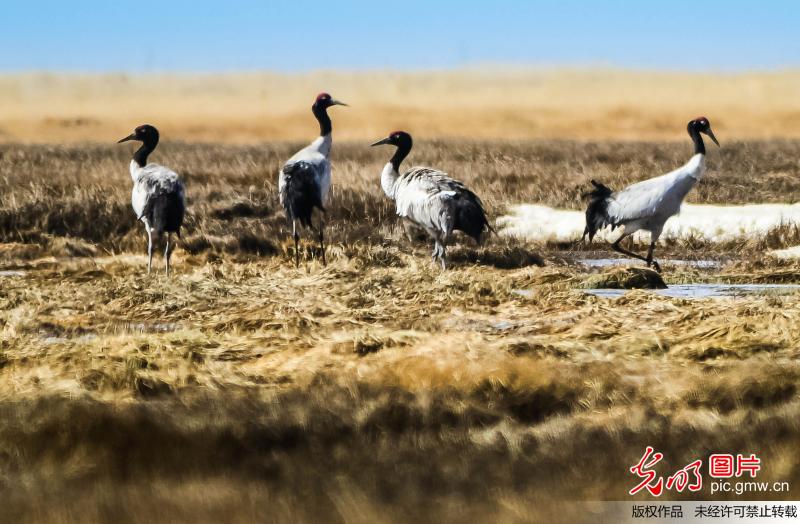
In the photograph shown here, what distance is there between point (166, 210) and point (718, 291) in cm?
638

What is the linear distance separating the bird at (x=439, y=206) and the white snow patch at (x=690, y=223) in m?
4.61

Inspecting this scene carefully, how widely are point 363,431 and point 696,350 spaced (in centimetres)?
309

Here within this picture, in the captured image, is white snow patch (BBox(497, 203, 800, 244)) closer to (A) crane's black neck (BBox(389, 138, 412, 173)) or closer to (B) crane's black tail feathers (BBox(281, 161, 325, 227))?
(A) crane's black neck (BBox(389, 138, 412, 173))

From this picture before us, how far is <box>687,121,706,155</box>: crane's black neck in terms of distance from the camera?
52.7 feet

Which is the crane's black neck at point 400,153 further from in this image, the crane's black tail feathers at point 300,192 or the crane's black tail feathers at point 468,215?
the crane's black tail feathers at point 468,215

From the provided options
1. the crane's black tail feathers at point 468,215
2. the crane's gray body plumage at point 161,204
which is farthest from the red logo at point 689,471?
the crane's gray body plumage at point 161,204

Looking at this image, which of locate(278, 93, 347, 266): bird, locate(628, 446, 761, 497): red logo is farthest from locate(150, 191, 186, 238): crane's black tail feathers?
locate(628, 446, 761, 497): red logo

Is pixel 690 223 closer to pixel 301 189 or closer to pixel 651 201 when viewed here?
pixel 651 201

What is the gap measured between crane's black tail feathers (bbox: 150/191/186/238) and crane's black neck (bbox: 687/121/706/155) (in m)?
6.45

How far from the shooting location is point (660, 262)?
671 inches

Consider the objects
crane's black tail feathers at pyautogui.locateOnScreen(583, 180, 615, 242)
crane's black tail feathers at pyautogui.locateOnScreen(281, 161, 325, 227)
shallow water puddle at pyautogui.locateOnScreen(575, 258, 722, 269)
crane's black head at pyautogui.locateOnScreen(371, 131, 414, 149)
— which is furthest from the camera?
crane's black head at pyautogui.locateOnScreen(371, 131, 414, 149)

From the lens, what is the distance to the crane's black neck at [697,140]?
1605 cm

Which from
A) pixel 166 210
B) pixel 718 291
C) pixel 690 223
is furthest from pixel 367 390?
pixel 690 223

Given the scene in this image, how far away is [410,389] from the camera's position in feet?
24.3
